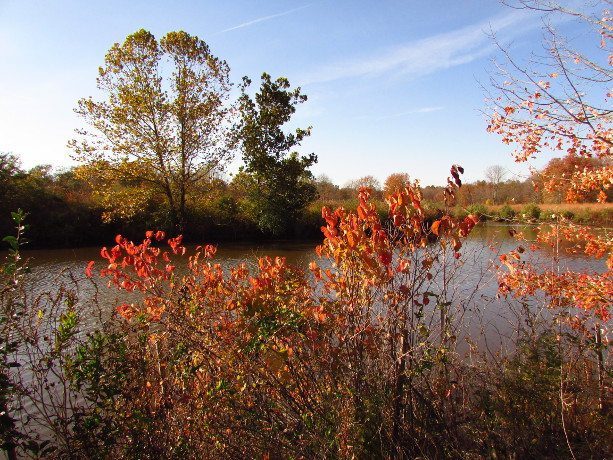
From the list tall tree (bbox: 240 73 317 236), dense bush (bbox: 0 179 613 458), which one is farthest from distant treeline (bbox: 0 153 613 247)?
dense bush (bbox: 0 179 613 458)

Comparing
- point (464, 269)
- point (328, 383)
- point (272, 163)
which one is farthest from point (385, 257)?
point (272, 163)

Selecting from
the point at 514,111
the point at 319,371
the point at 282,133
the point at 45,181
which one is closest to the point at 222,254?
the point at 282,133

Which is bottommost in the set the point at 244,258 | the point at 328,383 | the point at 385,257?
the point at 244,258

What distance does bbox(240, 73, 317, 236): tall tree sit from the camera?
21891 mm

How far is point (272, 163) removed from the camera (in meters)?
22.2

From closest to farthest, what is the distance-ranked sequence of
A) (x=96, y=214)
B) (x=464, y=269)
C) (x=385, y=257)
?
(x=385, y=257)
(x=464, y=269)
(x=96, y=214)

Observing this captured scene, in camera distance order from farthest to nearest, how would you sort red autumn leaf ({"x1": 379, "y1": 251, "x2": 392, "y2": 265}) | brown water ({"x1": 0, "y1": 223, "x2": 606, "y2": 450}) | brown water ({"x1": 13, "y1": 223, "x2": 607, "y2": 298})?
brown water ({"x1": 13, "y1": 223, "x2": 607, "y2": 298}), brown water ({"x1": 0, "y1": 223, "x2": 606, "y2": 450}), red autumn leaf ({"x1": 379, "y1": 251, "x2": 392, "y2": 265})

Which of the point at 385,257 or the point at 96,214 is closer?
the point at 385,257

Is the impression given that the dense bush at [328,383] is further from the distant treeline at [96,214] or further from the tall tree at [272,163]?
the tall tree at [272,163]

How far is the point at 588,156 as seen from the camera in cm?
569

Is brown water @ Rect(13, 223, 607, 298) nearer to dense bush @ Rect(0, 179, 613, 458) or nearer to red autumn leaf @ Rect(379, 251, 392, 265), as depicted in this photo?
dense bush @ Rect(0, 179, 613, 458)

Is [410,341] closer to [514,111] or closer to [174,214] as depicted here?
[514,111]

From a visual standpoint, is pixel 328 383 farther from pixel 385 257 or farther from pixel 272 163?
pixel 272 163

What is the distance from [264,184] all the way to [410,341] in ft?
67.6
